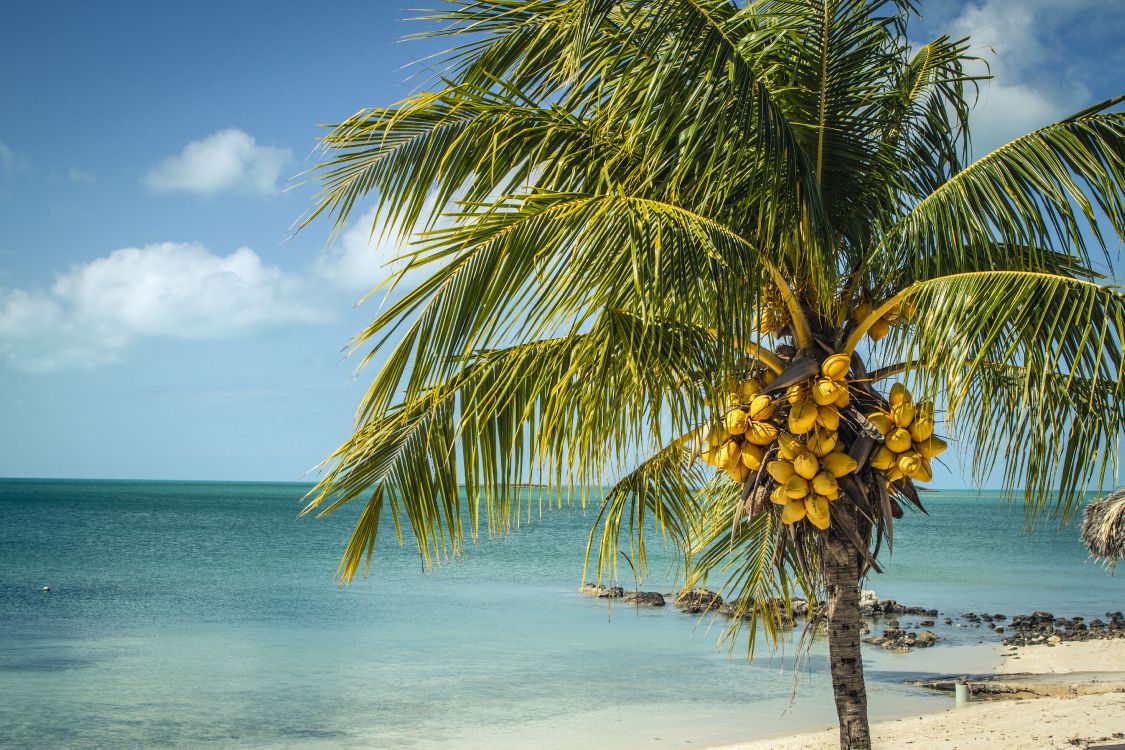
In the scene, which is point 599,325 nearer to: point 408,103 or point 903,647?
point 408,103

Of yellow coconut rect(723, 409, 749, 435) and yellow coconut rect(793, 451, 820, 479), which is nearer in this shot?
yellow coconut rect(793, 451, 820, 479)

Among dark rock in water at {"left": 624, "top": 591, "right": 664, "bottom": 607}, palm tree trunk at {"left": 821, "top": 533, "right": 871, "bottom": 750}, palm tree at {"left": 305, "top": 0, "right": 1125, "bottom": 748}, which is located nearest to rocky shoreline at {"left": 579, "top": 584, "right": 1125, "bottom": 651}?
dark rock in water at {"left": 624, "top": 591, "right": 664, "bottom": 607}

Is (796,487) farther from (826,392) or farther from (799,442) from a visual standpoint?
(826,392)

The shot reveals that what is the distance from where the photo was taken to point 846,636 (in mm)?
4301

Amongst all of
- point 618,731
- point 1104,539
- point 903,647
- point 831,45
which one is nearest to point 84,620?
point 618,731

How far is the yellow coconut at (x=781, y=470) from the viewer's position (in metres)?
3.70

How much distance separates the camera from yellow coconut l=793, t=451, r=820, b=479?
3.67 metres

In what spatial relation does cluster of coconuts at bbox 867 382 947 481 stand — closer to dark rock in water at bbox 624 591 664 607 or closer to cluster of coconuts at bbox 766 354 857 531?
cluster of coconuts at bbox 766 354 857 531

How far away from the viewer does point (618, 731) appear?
37.0 ft

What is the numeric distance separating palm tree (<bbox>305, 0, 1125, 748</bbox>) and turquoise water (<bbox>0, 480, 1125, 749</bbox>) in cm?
655

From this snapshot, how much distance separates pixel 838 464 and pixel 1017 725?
7157 mm

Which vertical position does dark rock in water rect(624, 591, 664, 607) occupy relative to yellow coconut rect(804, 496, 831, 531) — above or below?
below

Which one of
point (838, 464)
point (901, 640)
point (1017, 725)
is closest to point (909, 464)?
point (838, 464)

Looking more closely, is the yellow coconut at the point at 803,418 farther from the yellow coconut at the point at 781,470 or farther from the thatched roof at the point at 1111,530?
the thatched roof at the point at 1111,530
